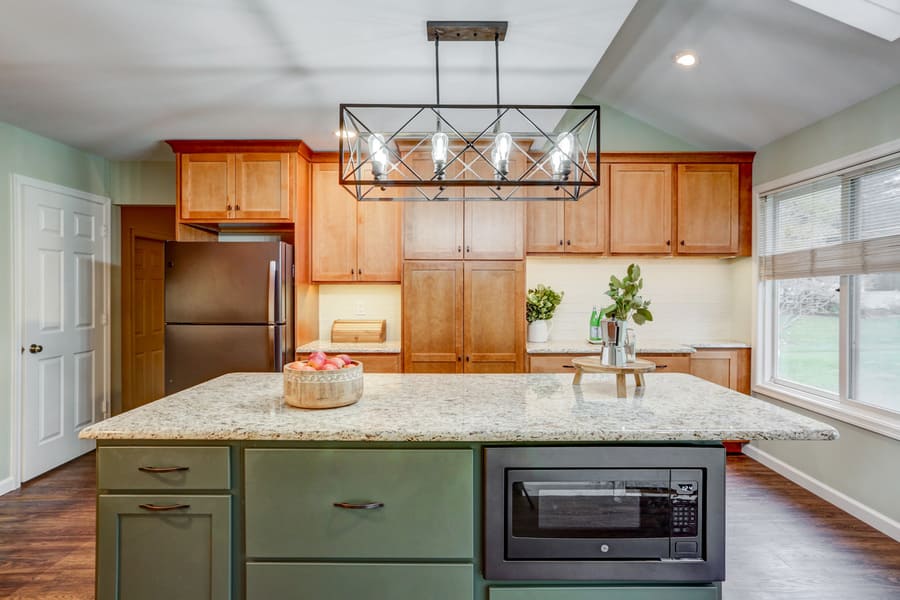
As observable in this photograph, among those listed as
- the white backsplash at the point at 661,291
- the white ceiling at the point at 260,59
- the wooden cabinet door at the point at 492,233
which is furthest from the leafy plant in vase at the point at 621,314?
the white backsplash at the point at 661,291

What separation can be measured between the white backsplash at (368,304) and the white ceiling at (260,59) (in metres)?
1.40

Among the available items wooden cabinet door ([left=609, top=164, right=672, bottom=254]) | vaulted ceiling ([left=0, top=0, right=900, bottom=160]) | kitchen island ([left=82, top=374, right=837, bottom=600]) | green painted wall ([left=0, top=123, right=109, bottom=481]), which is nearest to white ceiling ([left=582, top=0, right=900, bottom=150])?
vaulted ceiling ([left=0, top=0, right=900, bottom=160])

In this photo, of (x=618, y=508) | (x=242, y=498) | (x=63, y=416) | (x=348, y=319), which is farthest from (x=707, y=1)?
(x=63, y=416)

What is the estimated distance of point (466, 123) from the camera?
131 inches

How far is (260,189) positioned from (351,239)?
75 centimetres

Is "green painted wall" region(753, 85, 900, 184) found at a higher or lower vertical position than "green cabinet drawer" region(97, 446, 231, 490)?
higher

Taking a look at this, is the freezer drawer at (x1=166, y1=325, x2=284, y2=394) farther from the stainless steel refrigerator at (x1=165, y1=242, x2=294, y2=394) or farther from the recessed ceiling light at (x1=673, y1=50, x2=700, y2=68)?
the recessed ceiling light at (x1=673, y1=50, x2=700, y2=68)

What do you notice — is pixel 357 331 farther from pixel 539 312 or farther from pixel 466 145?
pixel 466 145

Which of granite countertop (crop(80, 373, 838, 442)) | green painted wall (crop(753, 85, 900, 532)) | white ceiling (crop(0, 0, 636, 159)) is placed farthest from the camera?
green painted wall (crop(753, 85, 900, 532))

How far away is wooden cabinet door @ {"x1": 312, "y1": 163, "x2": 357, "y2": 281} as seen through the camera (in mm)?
3916

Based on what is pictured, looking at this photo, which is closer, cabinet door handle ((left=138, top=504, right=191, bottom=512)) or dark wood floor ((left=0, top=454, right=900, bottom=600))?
cabinet door handle ((left=138, top=504, right=191, bottom=512))

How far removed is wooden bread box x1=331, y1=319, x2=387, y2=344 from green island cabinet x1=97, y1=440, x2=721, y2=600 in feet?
8.20

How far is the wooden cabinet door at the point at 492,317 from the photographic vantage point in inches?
146

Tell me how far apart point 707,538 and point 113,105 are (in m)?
3.72
